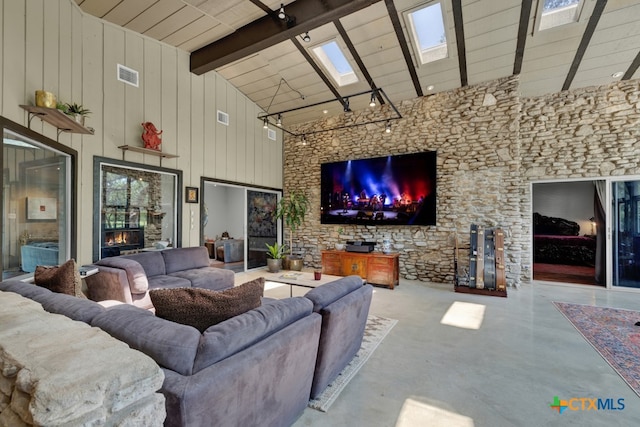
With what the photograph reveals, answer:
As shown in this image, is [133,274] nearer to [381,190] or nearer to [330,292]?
[330,292]

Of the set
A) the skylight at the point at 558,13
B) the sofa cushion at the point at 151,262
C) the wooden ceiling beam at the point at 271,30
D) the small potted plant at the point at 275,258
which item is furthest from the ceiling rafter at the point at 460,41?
the sofa cushion at the point at 151,262

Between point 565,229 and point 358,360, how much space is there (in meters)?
8.71

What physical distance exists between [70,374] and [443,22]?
5335 mm

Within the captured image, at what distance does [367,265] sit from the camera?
18.7ft

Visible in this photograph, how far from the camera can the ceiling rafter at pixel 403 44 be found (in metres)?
3.99

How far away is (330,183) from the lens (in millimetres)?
6910

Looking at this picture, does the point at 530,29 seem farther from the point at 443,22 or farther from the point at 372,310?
the point at 372,310

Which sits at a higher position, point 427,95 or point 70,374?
point 427,95

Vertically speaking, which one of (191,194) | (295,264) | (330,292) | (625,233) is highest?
(191,194)

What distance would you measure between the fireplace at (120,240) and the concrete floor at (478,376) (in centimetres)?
387

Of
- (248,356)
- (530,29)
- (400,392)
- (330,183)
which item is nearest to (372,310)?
(400,392)

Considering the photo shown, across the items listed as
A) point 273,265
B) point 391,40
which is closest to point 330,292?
point 391,40

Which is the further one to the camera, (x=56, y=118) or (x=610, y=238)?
(x=610, y=238)

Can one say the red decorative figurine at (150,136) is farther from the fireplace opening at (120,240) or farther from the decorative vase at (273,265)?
the decorative vase at (273,265)
